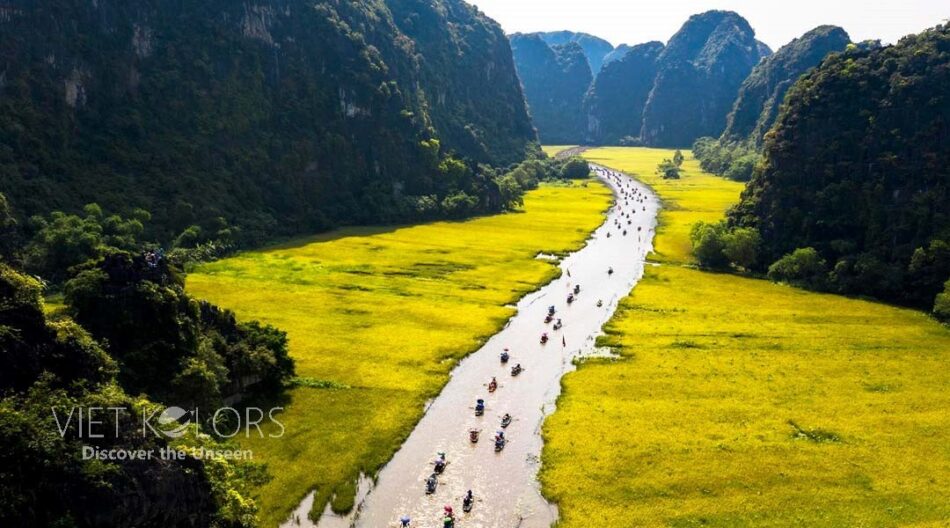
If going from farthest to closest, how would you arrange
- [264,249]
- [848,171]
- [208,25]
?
[208,25]
[264,249]
[848,171]

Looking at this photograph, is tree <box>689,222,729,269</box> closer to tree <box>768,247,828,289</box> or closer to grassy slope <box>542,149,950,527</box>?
tree <box>768,247,828,289</box>

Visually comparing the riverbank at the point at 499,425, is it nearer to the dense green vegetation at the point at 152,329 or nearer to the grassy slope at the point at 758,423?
the grassy slope at the point at 758,423

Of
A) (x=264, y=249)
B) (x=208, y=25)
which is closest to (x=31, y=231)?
(x=264, y=249)

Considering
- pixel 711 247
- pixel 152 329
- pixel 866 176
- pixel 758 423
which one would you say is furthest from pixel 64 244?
pixel 866 176

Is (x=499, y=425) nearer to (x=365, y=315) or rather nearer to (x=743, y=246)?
(x=365, y=315)

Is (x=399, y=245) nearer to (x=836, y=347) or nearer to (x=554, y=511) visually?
(x=836, y=347)

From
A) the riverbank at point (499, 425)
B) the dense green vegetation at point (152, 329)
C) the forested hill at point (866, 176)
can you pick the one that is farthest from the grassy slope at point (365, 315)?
the forested hill at point (866, 176)

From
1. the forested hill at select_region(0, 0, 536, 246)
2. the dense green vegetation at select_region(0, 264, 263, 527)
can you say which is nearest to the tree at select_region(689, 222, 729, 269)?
the forested hill at select_region(0, 0, 536, 246)
